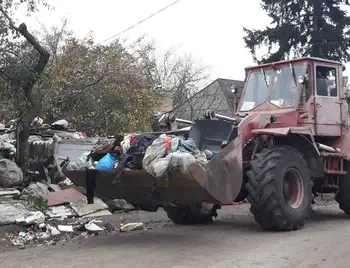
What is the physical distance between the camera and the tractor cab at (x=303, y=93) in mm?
8906

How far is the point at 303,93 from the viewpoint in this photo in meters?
8.91

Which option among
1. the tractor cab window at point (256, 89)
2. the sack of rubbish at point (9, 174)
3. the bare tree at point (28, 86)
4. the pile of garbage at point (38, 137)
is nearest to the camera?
the tractor cab window at point (256, 89)

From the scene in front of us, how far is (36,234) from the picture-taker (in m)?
8.12

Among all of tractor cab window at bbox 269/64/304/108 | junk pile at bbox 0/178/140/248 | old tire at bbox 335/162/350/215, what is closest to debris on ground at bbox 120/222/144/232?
junk pile at bbox 0/178/140/248

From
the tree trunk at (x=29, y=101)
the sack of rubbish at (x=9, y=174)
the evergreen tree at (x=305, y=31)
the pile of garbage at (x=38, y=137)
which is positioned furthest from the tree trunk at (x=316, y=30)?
the sack of rubbish at (x=9, y=174)

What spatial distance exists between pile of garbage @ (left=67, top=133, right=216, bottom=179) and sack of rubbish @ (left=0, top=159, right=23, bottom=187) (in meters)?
3.89

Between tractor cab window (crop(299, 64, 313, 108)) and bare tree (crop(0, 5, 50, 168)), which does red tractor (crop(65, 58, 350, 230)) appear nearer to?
tractor cab window (crop(299, 64, 313, 108))

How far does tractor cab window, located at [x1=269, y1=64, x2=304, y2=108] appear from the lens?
8.95 m

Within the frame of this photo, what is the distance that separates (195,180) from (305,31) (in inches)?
746

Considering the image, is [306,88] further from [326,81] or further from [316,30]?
[316,30]

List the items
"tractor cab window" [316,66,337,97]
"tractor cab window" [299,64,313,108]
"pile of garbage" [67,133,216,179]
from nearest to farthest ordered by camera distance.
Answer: "pile of garbage" [67,133,216,179], "tractor cab window" [299,64,313,108], "tractor cab window" [316,66,337,97]

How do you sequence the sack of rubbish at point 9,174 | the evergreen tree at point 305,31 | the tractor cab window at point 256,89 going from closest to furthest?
the tractor cab window at point 256,89 < the sack of rubbish at point 9,174 < the evergreen tree at point 305,31

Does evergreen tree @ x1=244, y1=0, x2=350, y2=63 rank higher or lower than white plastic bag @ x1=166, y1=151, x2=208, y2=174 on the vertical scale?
higher

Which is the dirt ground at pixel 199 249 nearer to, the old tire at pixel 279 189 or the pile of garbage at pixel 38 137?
the old tire at pixel 279 189
